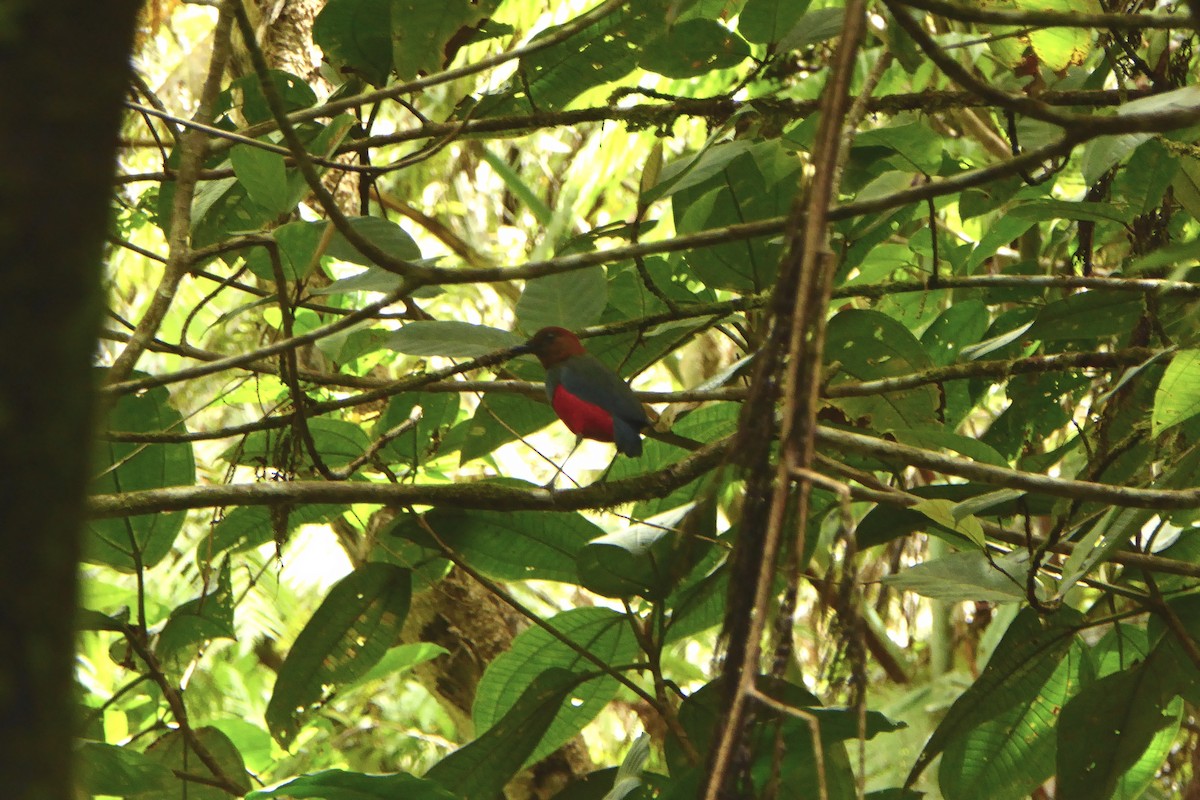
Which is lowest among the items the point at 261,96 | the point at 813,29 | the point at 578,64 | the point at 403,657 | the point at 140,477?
the point at 403,657

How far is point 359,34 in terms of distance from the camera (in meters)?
2.78

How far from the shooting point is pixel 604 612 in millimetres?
2555

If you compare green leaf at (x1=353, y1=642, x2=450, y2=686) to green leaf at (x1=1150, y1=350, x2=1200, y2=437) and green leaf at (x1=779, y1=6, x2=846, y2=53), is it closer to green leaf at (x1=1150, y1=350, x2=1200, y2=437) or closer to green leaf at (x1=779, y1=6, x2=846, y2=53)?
green leaf at (x1=779, y1=6, x2=846, y2=53)

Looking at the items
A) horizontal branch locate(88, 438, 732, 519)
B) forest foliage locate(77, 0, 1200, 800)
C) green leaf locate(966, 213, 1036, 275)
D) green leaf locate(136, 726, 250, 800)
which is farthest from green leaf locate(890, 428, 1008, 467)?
green leaf locate(136, 726, 250, 800)

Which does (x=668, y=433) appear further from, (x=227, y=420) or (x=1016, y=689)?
(x=227, y=420)

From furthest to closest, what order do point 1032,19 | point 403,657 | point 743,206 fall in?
point 403,657, point 743,206, point 1032,19

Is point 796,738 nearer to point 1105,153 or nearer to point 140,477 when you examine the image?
point 1105,153

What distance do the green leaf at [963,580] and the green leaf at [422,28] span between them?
1487mm

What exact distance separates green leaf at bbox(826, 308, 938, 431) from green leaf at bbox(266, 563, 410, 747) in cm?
112

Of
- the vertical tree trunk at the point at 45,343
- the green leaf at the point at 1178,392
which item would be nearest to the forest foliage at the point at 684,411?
the green leaf at the point at 1178,392

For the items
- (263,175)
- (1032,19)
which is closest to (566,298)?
(263,175)

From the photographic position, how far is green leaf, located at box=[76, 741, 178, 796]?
219cm

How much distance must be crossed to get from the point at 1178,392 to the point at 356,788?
1.50 metres

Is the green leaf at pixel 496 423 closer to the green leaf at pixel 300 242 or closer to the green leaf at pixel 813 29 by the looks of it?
the green leaf at pixel 300 242
